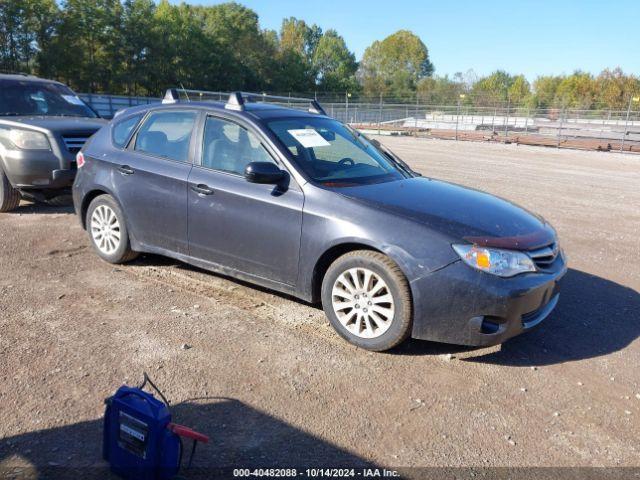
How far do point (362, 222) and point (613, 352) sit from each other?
2.11 m

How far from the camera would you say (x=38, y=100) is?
8797mm

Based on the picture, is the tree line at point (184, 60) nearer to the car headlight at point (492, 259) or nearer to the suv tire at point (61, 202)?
the suv tire at point (61, 202)

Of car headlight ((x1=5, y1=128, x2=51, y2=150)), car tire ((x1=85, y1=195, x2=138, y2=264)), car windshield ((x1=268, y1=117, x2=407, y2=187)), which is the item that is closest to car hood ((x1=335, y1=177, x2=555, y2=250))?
car windshield ((x1=268, y1=117, x2=407, y2=187))

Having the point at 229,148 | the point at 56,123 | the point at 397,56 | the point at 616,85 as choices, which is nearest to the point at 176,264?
the point at 229,148

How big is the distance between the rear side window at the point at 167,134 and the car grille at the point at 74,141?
2.73 m

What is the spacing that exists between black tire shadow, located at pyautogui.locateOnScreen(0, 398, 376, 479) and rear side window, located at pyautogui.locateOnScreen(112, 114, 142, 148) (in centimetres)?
327

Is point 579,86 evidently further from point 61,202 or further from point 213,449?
point 213,449

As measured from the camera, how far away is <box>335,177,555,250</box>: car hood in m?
3.91

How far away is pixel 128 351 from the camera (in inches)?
155

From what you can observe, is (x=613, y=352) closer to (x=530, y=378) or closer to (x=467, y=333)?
(x=530, y=378)

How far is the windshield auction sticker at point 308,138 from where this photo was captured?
4.88m

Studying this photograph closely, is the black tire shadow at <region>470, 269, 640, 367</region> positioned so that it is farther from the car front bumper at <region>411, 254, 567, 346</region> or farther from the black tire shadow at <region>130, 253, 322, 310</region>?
the black tire shadow at <region>130, 253, 322, 310</region>

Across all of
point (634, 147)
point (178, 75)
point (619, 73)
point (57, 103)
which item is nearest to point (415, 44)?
point (619, 73)

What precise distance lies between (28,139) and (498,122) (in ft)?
98.1
